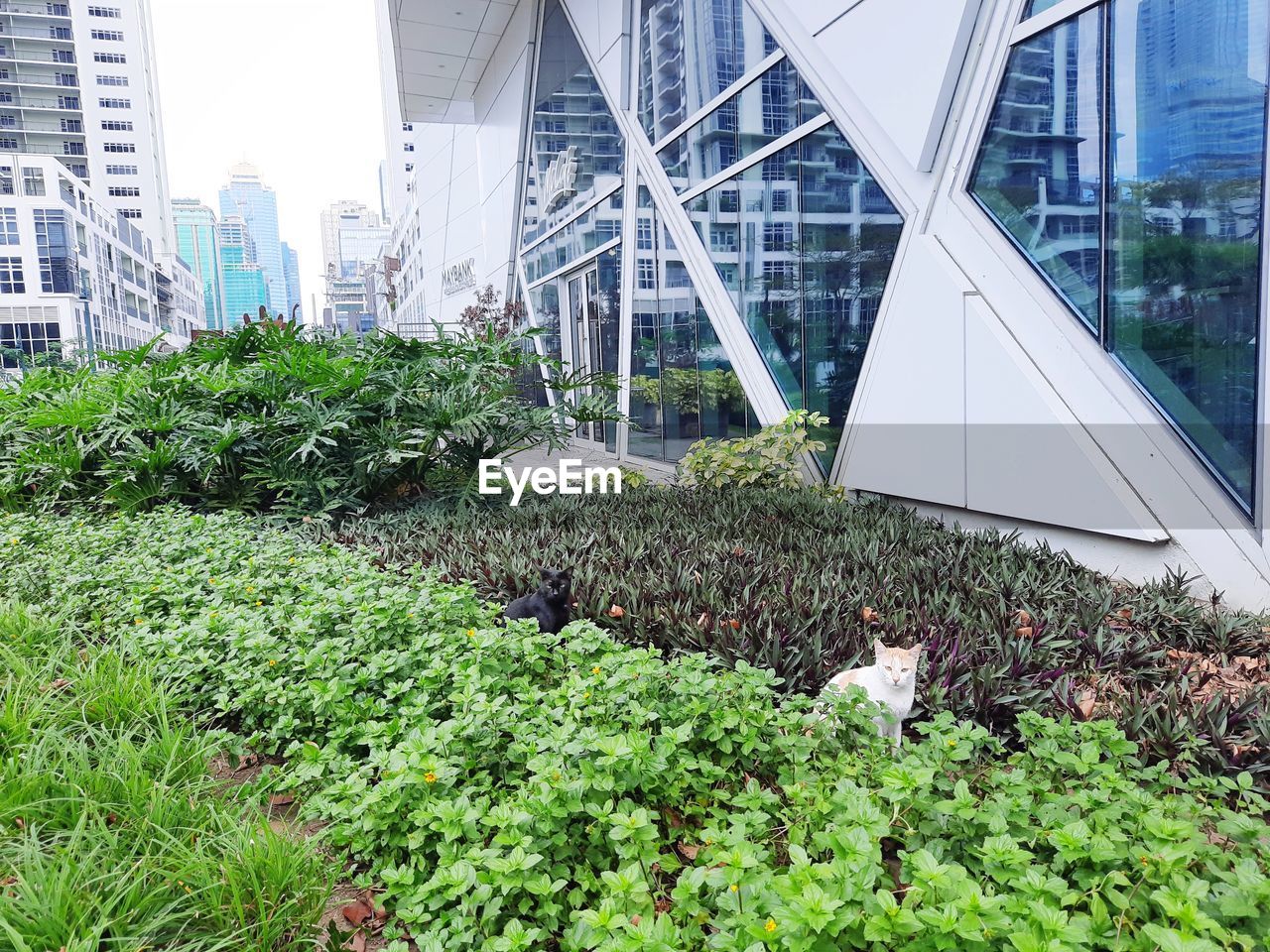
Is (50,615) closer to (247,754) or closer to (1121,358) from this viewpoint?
(247,754)

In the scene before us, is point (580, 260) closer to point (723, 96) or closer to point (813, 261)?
point (723, 96)

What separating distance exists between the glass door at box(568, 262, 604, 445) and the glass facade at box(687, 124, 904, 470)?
498 cm

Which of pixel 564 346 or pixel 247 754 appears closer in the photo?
pixel 247 754

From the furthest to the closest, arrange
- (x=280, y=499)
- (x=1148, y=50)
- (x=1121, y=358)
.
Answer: (x=280, y=499), (x=1121, y=358), (x=1148, y=50)

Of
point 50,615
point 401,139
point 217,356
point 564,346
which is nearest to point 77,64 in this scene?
point 401,139

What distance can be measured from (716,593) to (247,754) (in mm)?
2129

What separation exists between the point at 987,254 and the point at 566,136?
34.7 feet

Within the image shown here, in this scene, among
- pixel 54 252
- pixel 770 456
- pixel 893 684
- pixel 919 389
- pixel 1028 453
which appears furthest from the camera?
pixel 54 252

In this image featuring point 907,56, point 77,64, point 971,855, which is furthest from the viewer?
point 77,64

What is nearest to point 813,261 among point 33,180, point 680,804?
point 680,804

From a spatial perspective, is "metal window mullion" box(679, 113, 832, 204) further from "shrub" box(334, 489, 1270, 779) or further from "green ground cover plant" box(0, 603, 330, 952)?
"green ground cover plant" box(0, 603, 330, 952)

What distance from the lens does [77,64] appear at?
68500 millimetres

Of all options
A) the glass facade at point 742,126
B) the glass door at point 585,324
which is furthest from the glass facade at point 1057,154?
the glass door at point 585,324

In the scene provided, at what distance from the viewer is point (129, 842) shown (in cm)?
192
